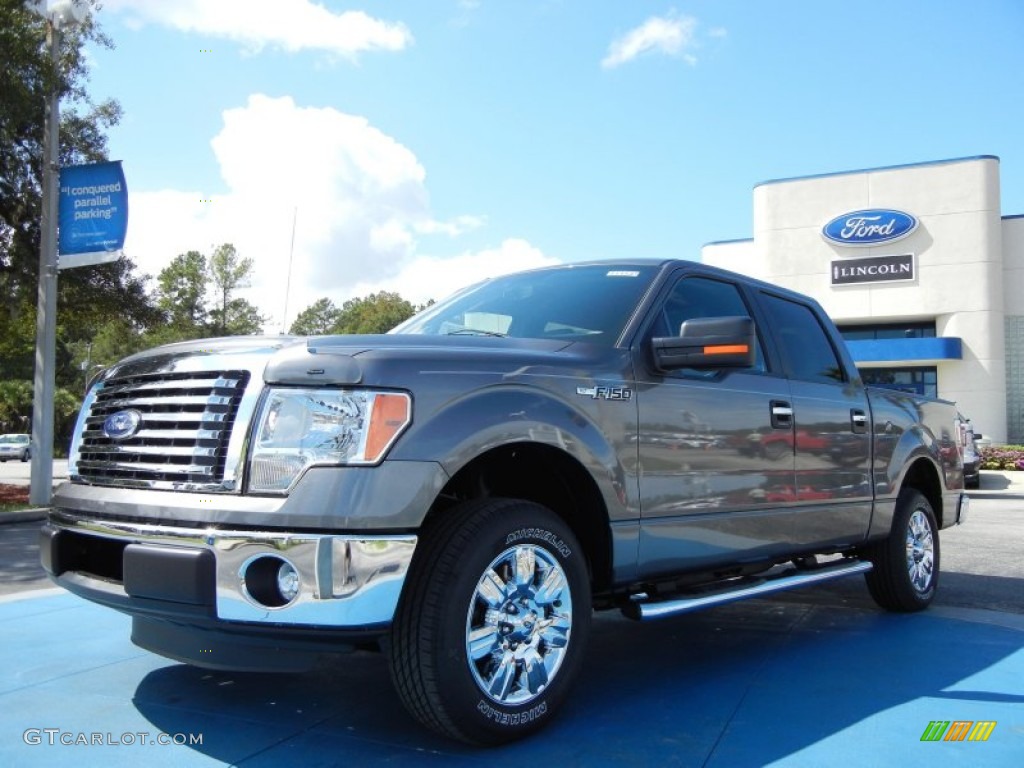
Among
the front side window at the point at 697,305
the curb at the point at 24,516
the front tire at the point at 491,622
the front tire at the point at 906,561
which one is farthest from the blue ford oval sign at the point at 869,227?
the front tire at the point at 491,622

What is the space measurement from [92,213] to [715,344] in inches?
487

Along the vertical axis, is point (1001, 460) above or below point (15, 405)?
below

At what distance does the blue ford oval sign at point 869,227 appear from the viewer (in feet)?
112

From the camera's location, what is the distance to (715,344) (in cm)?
373

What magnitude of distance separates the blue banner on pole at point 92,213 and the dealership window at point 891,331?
28695mm

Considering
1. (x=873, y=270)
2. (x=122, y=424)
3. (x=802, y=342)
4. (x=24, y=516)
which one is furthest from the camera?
(x=873, y=270)

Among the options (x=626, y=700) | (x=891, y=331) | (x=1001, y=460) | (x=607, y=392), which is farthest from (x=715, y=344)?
(x=891, y=331)

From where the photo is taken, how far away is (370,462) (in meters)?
2.93

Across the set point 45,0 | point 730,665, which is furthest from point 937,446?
point 45,0

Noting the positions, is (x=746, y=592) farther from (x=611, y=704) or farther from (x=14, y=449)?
(x=14, y=449)

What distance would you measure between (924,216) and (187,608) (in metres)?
35.4

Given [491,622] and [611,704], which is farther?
[611,704]

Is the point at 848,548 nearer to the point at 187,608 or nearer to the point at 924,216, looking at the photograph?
the point at 187,608

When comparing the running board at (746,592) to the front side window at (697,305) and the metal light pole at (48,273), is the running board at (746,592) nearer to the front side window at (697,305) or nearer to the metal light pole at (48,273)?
the front side window at (697,305)
